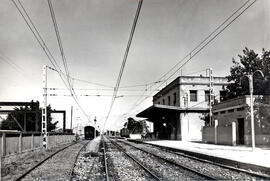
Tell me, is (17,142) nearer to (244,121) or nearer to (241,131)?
(244,121)

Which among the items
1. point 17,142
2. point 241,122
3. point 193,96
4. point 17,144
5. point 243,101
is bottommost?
point 17,144

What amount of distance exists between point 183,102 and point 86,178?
36390mm

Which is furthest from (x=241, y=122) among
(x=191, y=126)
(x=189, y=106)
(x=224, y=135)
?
(x=189, y=106)

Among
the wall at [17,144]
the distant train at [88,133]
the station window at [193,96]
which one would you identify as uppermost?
the station window at [193,96]

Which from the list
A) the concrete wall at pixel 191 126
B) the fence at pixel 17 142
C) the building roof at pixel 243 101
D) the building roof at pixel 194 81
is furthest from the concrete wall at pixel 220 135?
the fence at pixel 17 142

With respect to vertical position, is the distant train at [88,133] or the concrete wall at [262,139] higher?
the concrete wall at [262,139]

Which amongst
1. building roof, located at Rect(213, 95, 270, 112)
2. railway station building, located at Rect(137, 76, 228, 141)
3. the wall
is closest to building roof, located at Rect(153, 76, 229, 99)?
railway station building, located at Rect(137, 76, 228, 141)

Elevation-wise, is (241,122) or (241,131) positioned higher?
(241,122)

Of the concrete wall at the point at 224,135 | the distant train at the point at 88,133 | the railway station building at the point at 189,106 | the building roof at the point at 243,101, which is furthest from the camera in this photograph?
the distant train at the point at 88,133

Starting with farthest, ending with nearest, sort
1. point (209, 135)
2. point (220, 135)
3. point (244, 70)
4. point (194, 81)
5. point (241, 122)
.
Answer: point (194, 81) → point (244, 70) → point (209, 135) → point (220, 135) → point (241, 122)

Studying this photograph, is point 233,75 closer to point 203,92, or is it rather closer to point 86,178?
point 203,92

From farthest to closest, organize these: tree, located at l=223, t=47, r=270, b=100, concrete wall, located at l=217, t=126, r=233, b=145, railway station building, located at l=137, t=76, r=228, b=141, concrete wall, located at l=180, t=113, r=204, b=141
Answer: railway station building, located at l=137, t=76, r=228, b=141
concrete wall, located at l=180, t=113, r=204, b=141
tree, located at l=223, t=47, r=270, b=100
concrete wall, located at l=217, t=126, r=233, b=145

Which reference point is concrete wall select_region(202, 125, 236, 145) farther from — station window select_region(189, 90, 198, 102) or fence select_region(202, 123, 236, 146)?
station window select_region(189, 90, 198, 102)

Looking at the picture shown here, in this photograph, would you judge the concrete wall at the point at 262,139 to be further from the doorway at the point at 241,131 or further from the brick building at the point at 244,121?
the doorway at the point at 241,131
